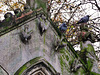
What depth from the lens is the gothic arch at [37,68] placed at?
5.20m

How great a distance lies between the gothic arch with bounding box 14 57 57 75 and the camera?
5.20 metres

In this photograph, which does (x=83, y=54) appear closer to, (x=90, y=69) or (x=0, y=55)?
(x=90, y=69)

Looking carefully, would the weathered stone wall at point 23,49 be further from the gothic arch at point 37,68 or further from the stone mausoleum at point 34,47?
the gothic arch at point 37,68

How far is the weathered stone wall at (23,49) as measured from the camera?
17.1 feet

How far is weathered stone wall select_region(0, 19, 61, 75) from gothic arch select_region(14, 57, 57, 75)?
118 millimetres

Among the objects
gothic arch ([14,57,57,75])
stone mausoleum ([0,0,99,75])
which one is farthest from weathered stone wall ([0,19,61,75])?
gothic arch ([14,57,57,75])

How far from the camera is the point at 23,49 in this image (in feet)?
18.0

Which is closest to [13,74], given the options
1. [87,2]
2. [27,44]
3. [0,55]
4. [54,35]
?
[0,55]

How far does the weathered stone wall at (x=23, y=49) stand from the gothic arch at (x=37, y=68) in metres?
0.12

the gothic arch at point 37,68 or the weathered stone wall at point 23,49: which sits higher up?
the weathered stone wall at point 23,49

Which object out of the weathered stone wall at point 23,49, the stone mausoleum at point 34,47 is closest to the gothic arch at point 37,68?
the stone mausoleum at point 34,47

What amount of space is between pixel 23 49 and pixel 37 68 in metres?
0.65

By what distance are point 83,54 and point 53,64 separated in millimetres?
1663

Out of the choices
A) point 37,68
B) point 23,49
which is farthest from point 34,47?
point 37,68
